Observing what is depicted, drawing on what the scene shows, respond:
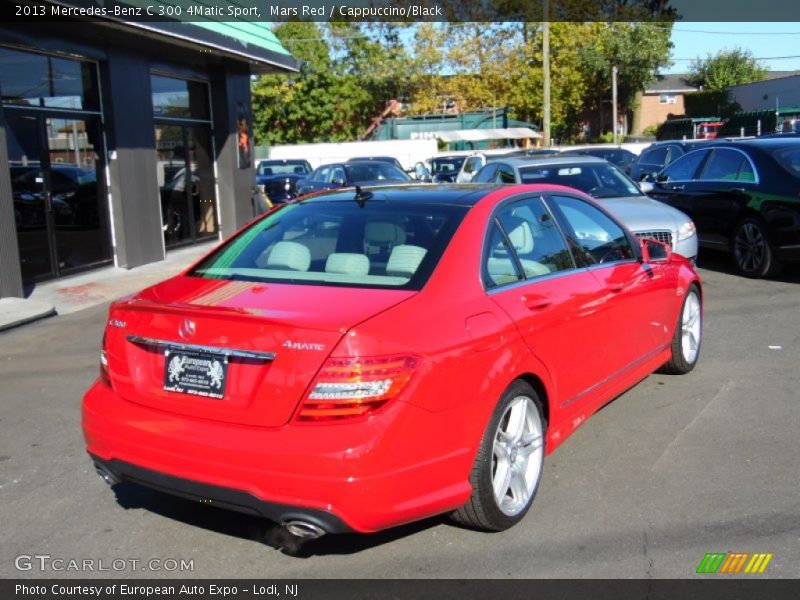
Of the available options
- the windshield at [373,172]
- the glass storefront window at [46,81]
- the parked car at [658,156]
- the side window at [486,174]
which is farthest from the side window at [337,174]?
the parked car at [658,156]

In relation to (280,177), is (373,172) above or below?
above

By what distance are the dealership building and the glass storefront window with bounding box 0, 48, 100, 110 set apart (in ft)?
0.06

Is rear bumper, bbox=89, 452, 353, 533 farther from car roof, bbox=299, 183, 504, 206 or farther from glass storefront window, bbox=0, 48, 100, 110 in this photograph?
glass storefront window, bbox=0, 48, 100, 110

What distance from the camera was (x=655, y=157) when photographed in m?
19.8

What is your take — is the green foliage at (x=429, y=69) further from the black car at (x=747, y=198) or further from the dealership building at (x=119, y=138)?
the black car at (x=747, y=198)

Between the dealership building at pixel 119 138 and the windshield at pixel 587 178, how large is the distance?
5.66m

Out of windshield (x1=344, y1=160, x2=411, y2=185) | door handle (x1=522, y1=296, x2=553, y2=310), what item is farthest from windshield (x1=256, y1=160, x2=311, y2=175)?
door handle (x1=522, y1=296, x2=553, y2=310)

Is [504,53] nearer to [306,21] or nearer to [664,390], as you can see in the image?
[306,21]

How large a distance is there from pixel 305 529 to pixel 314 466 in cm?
30

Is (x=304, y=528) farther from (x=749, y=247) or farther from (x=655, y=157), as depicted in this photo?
(x=655, y=157)

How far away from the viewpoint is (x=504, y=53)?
5062 centimetres

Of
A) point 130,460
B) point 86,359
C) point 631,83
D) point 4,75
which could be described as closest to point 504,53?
point 631,83

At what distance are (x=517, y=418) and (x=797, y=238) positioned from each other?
282 inches
